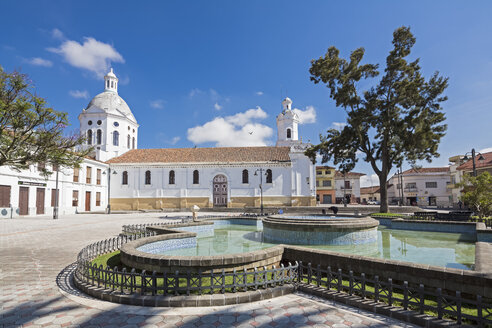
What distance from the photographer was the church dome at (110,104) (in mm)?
40131

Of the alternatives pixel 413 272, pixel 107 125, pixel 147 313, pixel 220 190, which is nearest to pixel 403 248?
pixel 413 272

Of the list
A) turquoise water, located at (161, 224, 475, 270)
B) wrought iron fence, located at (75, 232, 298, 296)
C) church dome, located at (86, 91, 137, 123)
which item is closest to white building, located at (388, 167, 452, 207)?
turquoise water, located at (161, 224, 475, 270)

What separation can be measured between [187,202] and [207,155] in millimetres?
7201

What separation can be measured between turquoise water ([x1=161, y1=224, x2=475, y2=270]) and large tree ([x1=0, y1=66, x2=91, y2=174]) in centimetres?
567

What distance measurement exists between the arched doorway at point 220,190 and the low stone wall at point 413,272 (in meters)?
30.9

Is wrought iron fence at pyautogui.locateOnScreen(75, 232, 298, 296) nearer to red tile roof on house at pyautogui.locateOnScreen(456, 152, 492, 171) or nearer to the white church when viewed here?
the white church

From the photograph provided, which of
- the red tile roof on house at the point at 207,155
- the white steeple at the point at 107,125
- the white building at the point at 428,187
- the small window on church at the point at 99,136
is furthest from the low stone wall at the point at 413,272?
the white building at the point at 428,187

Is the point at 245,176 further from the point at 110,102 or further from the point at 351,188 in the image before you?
the point at 351,188

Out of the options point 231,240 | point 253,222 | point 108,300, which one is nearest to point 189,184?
point 253,222

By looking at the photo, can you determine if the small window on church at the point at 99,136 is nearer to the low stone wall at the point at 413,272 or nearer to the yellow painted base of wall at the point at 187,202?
the yellow painted base of wall at the point at 187,202

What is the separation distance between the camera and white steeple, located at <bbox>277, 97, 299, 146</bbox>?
4231cm

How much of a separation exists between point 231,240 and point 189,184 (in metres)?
25.9

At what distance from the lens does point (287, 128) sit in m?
42.8

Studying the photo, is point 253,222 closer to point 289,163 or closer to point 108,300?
point 108,300
